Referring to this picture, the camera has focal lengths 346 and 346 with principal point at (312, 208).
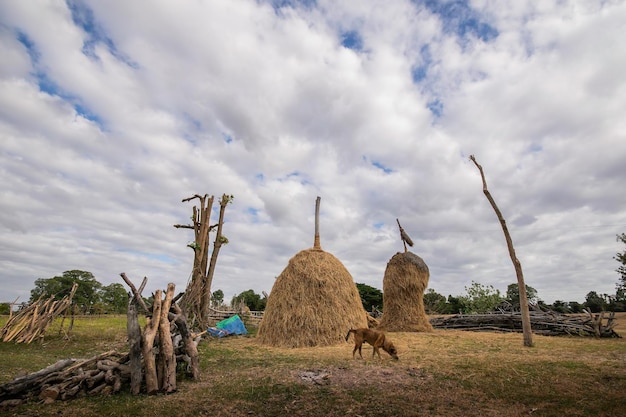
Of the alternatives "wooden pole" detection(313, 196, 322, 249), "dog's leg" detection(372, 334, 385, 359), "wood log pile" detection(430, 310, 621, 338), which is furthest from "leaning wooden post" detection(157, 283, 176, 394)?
"wood log pile" detection(430, 310, 621, 338)

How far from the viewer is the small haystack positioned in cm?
1280

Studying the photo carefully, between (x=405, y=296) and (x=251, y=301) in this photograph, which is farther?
(x=251, y=301)

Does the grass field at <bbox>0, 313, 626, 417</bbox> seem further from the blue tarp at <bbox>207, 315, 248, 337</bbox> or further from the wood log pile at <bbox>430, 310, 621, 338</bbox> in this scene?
the wood log pile at <bbox>430, 310, 621, 338</bbox>

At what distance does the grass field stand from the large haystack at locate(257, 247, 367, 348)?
254cm

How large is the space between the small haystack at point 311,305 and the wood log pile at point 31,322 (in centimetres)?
878

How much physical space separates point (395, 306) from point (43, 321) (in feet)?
50.4

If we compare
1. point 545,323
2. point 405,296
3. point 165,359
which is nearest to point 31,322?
point 165,359

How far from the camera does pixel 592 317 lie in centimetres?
1592

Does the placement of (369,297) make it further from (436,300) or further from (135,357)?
(135,357)

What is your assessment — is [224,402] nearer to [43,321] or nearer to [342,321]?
[342,321]

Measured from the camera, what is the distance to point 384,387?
252 inches

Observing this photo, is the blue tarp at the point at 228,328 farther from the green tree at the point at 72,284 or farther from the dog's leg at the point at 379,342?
the green tree at the point at 72,284

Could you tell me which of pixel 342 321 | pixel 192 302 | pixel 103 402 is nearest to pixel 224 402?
pixel 103 402

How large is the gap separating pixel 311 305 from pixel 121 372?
25.0 feet
